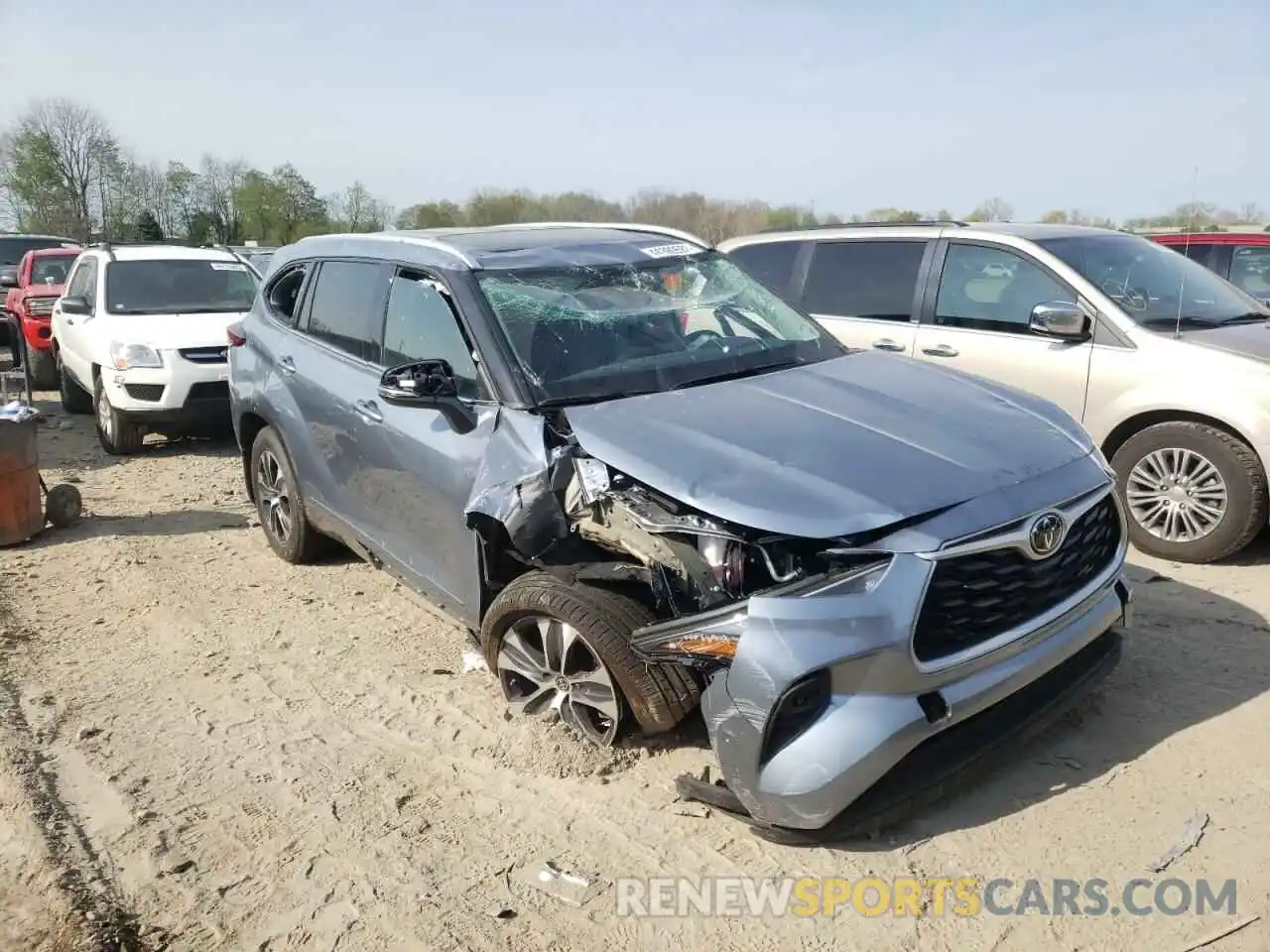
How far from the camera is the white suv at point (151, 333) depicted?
8.62 metres

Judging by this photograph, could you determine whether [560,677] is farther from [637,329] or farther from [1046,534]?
[1046,534]

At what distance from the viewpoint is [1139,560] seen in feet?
17.9

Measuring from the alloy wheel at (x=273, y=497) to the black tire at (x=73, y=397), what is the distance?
20.1ft

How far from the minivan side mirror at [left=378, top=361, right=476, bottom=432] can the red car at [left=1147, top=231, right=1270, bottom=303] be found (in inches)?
288

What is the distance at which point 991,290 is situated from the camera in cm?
630

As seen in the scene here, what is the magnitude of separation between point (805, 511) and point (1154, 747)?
1.71 meters

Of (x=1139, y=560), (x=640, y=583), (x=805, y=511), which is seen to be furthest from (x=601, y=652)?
(x=1139, y=560)

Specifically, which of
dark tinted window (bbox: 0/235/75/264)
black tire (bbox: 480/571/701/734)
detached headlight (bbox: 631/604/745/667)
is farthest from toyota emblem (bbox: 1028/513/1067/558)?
dark tinted window (bbox: 0/235/75/264)

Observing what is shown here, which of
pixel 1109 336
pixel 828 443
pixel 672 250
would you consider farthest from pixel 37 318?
pixel 828 443

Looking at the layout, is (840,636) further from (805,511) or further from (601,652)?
(601,652)

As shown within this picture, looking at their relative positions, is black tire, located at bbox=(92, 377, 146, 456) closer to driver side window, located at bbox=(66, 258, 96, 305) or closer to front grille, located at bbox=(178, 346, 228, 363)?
front grille, located at bbox=(178, 346, 228, 363)

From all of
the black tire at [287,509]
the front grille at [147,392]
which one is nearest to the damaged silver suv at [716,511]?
Answer: the black tire at [287,509]

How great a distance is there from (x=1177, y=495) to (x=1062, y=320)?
1154mm

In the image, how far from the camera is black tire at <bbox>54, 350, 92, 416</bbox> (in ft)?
35.7
